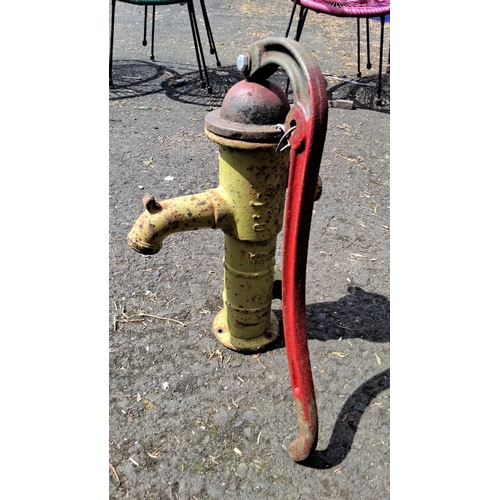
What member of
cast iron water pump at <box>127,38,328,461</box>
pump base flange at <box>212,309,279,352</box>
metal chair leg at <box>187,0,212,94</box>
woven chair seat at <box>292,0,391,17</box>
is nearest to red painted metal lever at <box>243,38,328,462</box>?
cast iron water pump at <box>127,38,328,461</box>

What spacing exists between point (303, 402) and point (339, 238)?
1.16m

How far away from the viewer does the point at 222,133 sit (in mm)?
1187

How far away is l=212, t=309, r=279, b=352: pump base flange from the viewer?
160cm

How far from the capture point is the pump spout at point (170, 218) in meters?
1.24

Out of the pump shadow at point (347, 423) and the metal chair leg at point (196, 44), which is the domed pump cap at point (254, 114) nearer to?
the pump shadow at point (347, 423)

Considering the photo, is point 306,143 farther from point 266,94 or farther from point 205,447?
point 205,447

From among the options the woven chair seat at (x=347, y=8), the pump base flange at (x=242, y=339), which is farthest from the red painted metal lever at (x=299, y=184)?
the woven chair seat at (x=347, y=8)

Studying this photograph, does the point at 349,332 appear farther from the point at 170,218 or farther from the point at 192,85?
the point at 192,85

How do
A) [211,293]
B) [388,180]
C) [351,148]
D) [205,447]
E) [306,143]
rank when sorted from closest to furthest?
[306,143], [205,447], [211,293], [388,180], [351,148]

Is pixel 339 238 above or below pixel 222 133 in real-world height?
below

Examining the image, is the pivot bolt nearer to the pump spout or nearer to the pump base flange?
the pump spout

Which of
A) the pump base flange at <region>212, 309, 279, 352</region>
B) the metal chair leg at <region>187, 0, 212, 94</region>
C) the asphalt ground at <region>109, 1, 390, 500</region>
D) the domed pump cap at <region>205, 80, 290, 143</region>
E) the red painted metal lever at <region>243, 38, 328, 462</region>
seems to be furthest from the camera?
the metal chair leg at <region>187, 0, 212, 94</region>

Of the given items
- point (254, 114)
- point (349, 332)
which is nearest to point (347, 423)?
point (349, 332)

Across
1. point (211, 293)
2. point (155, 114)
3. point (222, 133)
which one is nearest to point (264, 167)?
point (222, 133)
